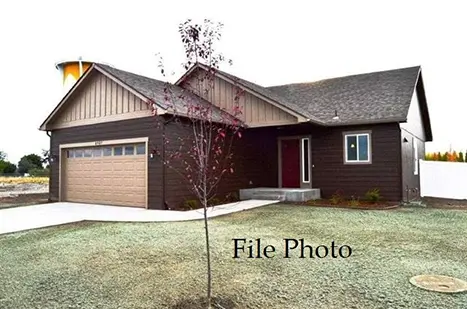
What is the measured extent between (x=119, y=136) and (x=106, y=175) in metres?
1.55

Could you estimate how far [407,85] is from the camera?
43.4 feet

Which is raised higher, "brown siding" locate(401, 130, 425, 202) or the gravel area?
"brown siding" locate(401, 130, 425, 202)

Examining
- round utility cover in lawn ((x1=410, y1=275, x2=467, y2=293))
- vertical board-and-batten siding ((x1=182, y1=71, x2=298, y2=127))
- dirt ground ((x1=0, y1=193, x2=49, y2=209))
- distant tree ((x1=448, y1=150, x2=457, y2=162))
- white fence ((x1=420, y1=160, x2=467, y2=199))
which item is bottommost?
round utility cover in lawn ((x1=410, y1=275, x2=467, y2=293))

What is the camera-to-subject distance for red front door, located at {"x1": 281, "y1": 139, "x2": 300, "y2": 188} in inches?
556

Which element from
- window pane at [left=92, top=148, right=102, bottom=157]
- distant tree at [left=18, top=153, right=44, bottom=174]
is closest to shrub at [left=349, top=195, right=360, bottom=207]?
window pane at [left=92, top=148, right=102, bottom=157]

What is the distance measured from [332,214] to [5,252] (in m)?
7.28

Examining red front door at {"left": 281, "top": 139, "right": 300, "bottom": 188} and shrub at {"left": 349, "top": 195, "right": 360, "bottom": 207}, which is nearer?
shrub at {"left": 349, "top": 195, "right": 360, "bottom": 207}

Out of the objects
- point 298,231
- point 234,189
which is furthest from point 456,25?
point 298,231

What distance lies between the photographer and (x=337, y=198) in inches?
483

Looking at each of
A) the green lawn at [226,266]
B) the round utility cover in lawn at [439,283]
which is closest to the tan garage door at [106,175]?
the green lawn at [226,266]

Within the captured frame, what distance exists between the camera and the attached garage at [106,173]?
36.4 feet

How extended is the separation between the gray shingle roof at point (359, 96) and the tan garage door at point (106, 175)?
6.76 metres

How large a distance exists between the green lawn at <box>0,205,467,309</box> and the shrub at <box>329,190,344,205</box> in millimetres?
3947

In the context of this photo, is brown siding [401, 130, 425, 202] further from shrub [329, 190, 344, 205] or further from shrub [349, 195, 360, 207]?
shrub [329, 190, 344, 205]
